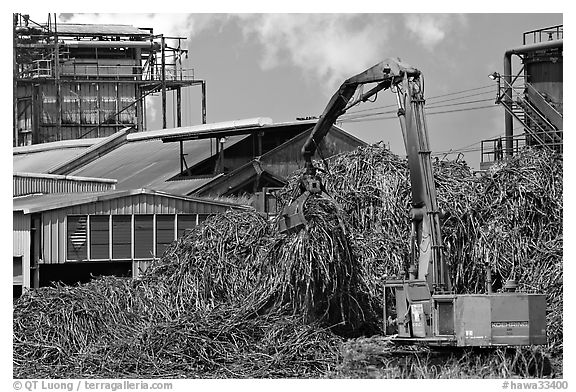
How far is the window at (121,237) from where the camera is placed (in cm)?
2691

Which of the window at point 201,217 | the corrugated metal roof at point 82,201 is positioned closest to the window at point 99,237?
the corrugated metal roof at point 82,201

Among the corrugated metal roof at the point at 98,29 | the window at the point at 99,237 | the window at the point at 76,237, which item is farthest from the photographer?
the corrugated metal roof at the point at 98,29

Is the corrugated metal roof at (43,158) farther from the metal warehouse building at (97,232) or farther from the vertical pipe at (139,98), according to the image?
the metal warehouse building at (97,232)

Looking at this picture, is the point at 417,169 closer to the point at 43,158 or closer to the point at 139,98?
the point at 43,158

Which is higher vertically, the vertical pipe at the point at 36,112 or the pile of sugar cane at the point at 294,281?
the vertical pipe at the point at 36,112

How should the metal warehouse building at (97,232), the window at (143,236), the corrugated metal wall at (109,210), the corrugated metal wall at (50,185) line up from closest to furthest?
the metal warehouse building at (97,232) < the corrugated metal wall at (109,210) < the window at (143,236) < the corrugated metal wall at (50,185)

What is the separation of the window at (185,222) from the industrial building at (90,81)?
26.5 m

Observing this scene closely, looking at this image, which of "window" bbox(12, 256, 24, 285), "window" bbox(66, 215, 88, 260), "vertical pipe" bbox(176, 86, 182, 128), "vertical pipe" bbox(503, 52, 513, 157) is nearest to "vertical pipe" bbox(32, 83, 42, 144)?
"vertical pipe" bbox(176, 86, 182, 128)

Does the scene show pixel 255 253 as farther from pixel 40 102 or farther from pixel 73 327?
pixel 40 102

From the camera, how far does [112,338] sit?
20406 mm

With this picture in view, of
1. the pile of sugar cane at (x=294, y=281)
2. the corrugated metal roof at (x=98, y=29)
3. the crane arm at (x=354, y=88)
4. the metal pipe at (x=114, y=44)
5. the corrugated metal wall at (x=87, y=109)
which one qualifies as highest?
the corrugated metal roof at (x=98, y=29)

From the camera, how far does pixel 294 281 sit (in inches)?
780

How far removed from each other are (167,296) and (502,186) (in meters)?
7.27

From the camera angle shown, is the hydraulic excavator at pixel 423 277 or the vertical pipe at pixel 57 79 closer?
the hydraulic excavator at pixel 423 277
